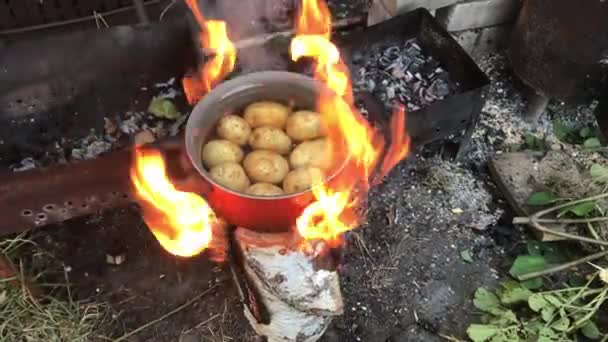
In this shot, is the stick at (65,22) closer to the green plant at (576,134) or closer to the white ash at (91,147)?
the white ash at (91,147)

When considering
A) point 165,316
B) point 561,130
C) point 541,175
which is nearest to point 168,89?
point 165,316

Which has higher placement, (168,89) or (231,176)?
(231,176)

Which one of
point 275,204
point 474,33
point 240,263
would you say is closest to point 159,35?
point 240,263

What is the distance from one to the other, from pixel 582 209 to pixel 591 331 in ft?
2.12

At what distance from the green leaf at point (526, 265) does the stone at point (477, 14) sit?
1.58 meters

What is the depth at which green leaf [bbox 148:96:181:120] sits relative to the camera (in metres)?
3.18

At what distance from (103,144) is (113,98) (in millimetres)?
280

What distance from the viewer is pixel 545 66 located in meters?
3.31

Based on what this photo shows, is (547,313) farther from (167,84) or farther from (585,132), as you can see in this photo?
(167,84)

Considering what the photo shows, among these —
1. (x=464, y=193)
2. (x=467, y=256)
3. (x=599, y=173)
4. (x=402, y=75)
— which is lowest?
(x=467, y=256)

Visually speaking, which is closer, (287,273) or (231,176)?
(231,176)

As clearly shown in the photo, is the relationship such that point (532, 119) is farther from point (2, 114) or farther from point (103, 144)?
point (2, 114)

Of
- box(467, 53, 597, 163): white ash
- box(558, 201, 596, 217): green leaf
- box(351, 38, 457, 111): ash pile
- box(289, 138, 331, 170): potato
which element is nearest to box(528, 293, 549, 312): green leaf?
box(558, 201, 596, 217): green leaf

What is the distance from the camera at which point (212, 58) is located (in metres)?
3.00
